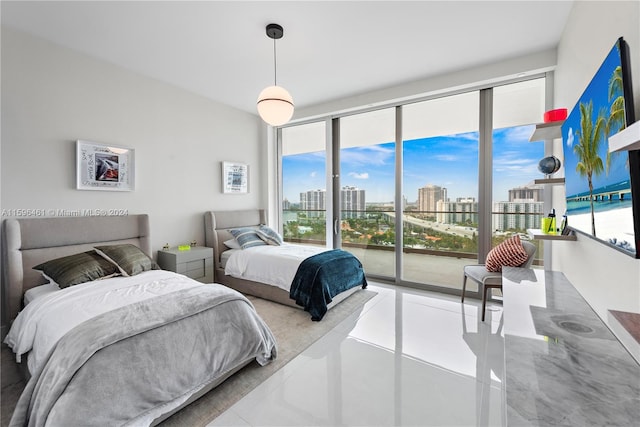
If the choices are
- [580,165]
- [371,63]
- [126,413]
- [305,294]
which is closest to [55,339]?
[126,413]

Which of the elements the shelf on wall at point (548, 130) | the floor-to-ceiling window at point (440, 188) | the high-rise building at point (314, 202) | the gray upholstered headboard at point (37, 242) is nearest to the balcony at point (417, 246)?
the floor-to-ceiling window at point (440, 188)

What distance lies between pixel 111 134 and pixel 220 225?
1866mm

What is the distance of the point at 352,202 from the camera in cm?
476

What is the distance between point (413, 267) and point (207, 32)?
12.8 ft

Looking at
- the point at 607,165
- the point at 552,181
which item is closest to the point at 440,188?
the point at 552,181

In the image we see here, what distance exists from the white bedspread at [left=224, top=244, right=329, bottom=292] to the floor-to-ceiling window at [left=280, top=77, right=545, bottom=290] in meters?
1.21

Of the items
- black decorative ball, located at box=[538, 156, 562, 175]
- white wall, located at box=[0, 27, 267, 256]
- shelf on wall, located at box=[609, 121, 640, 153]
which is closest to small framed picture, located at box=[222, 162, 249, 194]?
white wall, located at box=[0, 27, 267, 256]

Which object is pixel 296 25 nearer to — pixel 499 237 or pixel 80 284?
pixel 80 284

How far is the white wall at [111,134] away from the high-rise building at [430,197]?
10.1 ft

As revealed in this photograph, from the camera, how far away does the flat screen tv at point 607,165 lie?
1.12 meters

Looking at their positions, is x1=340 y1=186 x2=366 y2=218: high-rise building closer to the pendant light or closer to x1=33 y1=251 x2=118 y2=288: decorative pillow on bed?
the pendant light

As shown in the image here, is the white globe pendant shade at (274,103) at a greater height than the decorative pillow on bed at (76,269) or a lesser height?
greater

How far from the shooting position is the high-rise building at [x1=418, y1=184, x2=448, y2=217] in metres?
3.99

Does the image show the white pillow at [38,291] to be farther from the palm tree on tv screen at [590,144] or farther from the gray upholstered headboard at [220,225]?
the palm tree on tv screen at [590,144]
